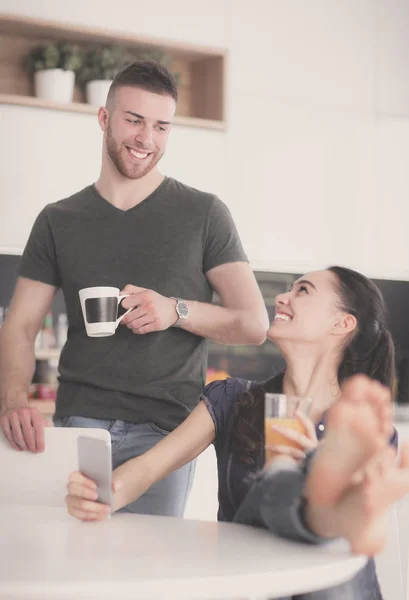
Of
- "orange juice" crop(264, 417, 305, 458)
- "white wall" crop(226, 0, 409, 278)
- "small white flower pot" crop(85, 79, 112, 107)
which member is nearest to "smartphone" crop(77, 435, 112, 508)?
"orange juice" crop(264, 417, 305, 458)

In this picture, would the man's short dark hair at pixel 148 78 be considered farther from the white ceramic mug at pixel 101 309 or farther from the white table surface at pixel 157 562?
the white table surface at pixel 157 562

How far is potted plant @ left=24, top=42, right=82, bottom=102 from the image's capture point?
319 centimetres

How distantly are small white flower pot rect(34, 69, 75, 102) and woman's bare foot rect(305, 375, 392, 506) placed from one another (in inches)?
91.4

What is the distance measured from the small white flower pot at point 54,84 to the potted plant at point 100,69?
0.08 meters

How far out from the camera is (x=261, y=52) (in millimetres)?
3512

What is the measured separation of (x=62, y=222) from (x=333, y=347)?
71 centimetres

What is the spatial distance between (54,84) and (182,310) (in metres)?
1.47

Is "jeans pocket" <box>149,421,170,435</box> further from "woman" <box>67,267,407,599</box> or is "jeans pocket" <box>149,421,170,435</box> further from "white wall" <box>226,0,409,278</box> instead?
"white wall" <box>226,0,409,278</box>

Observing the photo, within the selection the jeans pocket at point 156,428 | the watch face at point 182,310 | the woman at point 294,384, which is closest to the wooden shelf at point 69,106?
the watch face at point 182,310

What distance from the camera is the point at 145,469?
63.5 inches

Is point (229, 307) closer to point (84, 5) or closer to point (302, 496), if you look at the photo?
point (302, 496)

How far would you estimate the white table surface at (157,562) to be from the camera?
3.52 ft

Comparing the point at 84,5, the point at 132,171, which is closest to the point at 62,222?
the point at 132,171

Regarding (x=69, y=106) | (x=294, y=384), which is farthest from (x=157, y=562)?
(x=69, y=106)
